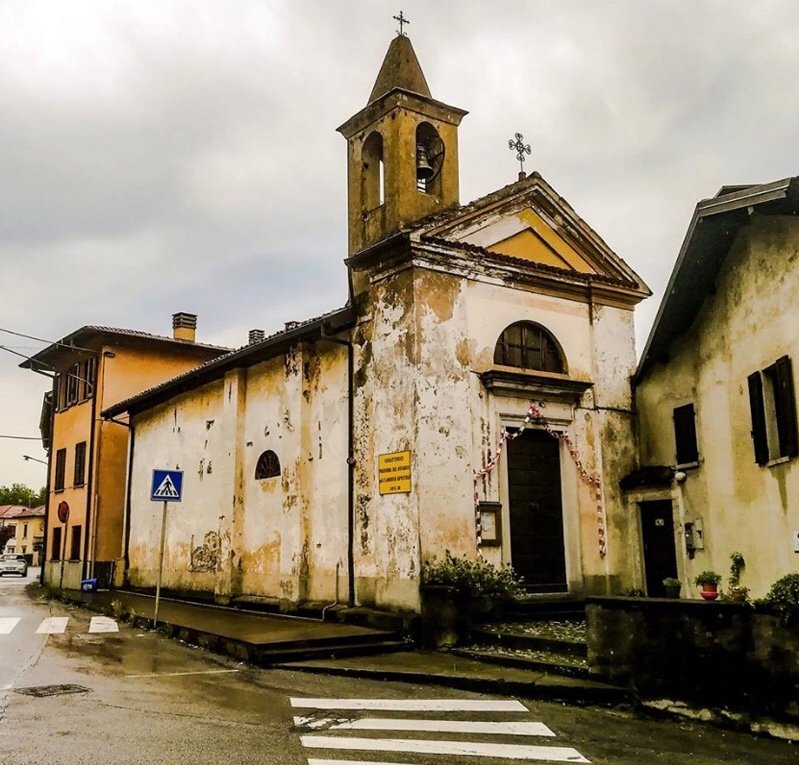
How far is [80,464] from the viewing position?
82.6 feet

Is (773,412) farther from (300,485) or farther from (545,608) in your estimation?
(300,485)

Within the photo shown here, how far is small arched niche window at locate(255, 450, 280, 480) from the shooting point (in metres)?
15.5

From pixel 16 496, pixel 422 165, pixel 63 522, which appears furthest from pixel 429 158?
pixel 16 496

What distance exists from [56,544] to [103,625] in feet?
47.1

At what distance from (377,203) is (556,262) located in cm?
338

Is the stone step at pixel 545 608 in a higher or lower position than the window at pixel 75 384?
lower

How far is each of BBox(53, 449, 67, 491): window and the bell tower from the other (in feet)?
54.1

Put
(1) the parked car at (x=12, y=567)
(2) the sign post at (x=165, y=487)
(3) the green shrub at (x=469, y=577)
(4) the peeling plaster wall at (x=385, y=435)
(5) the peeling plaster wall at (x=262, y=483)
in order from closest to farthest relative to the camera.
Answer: (3) the green shrub at (x=469, y=577), (4) the peeling plaster wall at (x=385, y=435), (2) the sign post at (x=165, y=487), (5) the peeling plaster wall at (x=262, y=483), (1) the parked car at (x=12, y=567)

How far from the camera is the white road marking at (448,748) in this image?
6.08 m

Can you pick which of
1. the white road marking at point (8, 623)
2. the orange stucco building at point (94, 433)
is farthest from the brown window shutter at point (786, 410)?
the orange stucco building at point (94, 433)

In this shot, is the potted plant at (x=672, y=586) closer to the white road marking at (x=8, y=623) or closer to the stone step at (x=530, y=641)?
the stone step at (x=530, y=641)

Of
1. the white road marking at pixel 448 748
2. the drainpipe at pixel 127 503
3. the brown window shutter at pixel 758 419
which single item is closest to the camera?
the white road marking at pixel 448 748

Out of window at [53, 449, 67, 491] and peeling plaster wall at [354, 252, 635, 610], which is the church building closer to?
peeling plaster wall at [354, 252, 635, 610]

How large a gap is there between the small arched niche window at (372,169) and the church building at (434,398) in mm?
25
